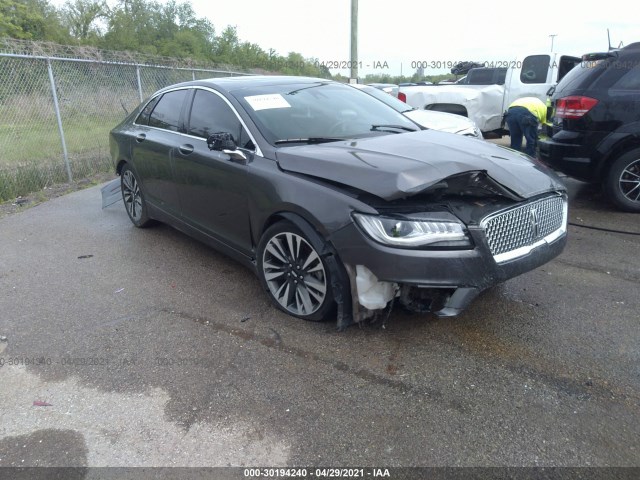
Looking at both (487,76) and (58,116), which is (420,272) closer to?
(58,116)

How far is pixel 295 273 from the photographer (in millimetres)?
3414

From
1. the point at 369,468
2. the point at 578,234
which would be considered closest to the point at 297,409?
the point at 369,468

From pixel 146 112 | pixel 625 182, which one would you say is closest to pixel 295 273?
pixel 146 112

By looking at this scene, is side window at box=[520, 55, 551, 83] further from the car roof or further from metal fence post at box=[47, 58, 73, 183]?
metal fence post at box=[47, 58, 73, 183]

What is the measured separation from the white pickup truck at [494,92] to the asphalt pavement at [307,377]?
731 centimetres

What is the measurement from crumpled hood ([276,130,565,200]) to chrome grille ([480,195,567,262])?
0.11m

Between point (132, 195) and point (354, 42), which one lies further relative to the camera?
point (354, 42)

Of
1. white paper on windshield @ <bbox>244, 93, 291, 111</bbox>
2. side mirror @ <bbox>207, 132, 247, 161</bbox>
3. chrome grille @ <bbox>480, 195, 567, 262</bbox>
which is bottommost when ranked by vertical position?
chrome grille @ <bbox>480, 195, 567, 262</bbox>

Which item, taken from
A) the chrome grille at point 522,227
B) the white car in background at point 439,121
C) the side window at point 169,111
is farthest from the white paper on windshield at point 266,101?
the white car in background at point 439,121

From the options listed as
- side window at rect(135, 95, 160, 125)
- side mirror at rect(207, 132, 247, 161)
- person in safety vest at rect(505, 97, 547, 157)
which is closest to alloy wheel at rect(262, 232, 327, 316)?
side mirror at rect(207, 132, 247, 161)

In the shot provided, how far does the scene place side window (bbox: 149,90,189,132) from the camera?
187 inches

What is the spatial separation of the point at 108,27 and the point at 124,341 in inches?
1714

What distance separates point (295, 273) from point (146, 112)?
3.13 m

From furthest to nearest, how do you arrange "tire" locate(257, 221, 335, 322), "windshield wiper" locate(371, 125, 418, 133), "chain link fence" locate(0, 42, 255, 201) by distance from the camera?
1. "chain link fence" locate(0, 42, 255, 201)
2. "windshield wiper" locate(371, 125, 418, 133)
3. "tire" locate(257, 221, 335, 322)
